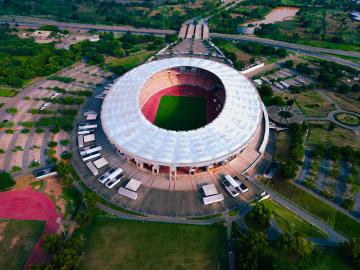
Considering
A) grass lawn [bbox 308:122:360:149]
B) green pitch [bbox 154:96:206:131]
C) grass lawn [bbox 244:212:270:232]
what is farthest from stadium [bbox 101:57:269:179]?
grass lawn [bbox 308:122:360:149]

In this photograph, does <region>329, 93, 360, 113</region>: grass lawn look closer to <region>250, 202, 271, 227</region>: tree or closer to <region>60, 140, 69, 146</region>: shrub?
<region>250, 202, 271, 227</region>: tree

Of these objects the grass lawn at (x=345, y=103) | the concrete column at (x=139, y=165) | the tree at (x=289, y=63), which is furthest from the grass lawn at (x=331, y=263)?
the tree at (x=289, y=63)

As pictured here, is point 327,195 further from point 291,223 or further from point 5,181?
point 5,181

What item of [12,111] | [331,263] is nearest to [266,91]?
[331,263]

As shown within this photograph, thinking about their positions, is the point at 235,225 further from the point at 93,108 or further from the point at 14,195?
the point at 93,108

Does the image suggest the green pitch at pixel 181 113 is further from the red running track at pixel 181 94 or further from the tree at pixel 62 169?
the tree at pixel 62 169

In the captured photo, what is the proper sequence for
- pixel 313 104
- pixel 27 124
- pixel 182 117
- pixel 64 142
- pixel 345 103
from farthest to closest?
pixel 345 103
pixel 313 104
pixel 182 117
pixel 27 124
pixel 64 142
